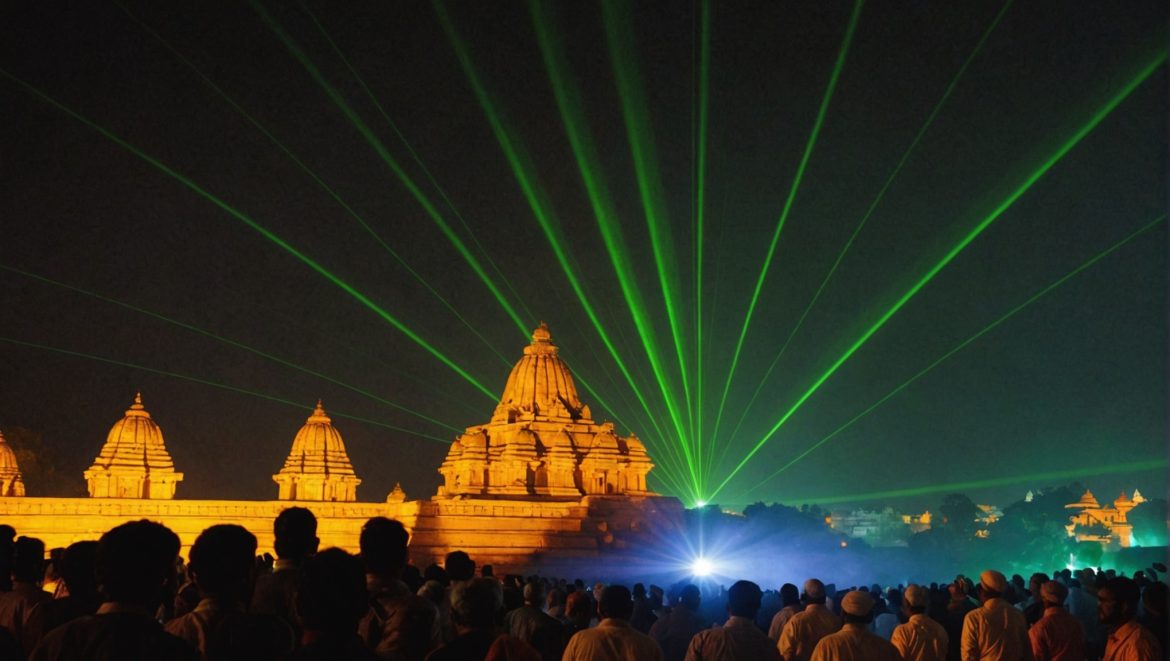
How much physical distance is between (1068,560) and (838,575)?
2131 cm

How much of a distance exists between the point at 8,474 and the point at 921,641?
4825cm

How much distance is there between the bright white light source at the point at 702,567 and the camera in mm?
55906

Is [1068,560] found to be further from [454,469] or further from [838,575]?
[454,469]

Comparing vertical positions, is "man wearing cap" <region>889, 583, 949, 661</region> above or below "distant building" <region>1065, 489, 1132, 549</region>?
below

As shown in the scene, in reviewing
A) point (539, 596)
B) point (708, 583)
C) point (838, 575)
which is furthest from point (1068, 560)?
point (539, 596)

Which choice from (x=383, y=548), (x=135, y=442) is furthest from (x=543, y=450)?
(x=383, y=548)

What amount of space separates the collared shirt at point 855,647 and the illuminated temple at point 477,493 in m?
36.4

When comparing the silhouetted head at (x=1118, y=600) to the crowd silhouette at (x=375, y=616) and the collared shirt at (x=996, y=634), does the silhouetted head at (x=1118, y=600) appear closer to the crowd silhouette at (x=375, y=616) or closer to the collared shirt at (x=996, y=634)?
the crowd silhouette at (x=375, y=616)

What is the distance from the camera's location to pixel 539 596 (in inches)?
520

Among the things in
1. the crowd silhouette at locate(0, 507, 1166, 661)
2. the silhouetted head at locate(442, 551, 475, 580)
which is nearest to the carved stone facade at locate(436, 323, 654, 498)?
the crowd silhouette at locate(0, 507, 1166, 661)

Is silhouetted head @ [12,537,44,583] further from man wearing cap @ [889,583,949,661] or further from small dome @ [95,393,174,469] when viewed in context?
small dome @ [95,393,174,469]

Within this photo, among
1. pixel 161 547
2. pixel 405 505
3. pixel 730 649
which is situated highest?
pixel 405 505

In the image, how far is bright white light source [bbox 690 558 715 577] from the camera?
183 feet

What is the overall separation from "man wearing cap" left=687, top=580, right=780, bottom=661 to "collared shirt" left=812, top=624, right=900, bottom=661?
385 millimetres
